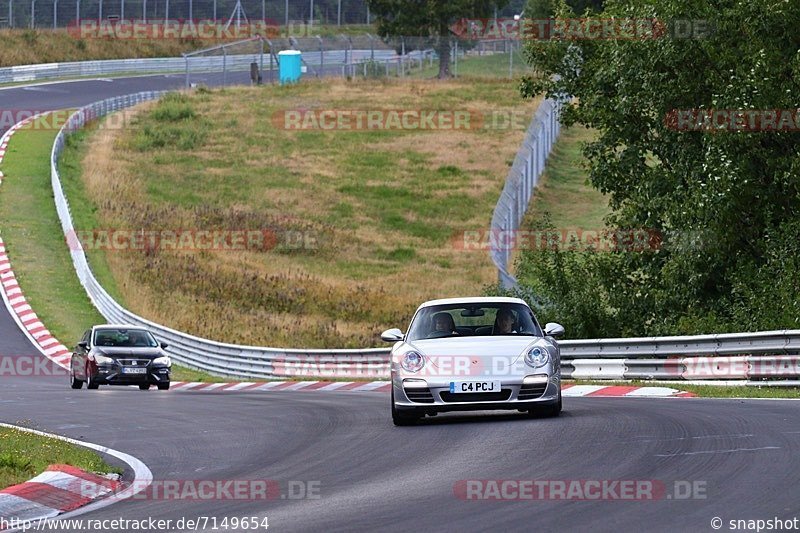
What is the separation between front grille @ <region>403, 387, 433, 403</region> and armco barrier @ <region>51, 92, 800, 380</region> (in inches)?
250

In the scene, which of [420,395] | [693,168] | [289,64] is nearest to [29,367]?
[693,168]

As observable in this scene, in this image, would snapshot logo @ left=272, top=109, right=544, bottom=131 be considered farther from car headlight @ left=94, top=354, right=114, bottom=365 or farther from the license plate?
the license plate

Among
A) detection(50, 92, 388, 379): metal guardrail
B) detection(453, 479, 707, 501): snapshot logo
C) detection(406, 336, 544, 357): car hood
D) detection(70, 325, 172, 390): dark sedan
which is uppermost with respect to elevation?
detection(453, 479, 707, 501): snapshot logo

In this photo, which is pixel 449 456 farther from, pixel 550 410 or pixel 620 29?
pixel 620 29

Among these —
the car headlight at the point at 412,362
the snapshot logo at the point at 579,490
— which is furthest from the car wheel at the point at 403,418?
the snapshot logo at the point at 579,490

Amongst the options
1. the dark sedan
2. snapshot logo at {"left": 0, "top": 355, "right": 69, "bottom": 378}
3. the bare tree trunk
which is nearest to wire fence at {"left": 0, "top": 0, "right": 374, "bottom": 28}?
the bare tree trunk

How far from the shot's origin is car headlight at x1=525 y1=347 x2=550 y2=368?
1422 cm

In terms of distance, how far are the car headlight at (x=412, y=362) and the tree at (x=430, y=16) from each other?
70257mm

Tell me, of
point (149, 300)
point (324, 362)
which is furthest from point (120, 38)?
point (324, 362)

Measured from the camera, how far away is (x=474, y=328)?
1546 cm

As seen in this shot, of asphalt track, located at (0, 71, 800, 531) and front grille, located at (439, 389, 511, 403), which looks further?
front grille, located at (439, 389, 511, 403)

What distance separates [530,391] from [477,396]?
552mm

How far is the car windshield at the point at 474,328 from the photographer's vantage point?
1511 centimetres

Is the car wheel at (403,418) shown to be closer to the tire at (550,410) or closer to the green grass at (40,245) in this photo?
the tire at (550,410)
